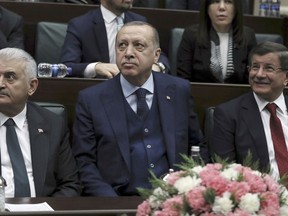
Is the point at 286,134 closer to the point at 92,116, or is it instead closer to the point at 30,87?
the point at 92,116

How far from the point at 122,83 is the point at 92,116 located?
169 millimetres

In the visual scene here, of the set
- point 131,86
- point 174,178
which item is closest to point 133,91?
point 131,86

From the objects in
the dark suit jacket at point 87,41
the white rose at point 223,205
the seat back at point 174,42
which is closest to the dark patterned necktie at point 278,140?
the dark suit jacket at point 87,41

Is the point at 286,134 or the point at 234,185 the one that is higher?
the point at 234,185

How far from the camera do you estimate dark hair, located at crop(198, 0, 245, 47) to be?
3834mm

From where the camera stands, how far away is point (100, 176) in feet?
9.36

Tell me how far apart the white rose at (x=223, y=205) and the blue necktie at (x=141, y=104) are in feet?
4.67

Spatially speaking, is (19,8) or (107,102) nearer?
(107,102)

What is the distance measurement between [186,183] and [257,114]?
61.1 inches

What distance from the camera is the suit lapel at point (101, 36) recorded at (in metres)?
3.68

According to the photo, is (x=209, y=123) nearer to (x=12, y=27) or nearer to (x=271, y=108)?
(x=271, y=108)

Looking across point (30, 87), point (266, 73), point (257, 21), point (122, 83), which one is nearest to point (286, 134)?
point (266, 73)

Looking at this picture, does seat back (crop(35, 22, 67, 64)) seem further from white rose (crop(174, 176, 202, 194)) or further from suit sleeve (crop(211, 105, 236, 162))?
white rose (crop(174, 176, 202, 194))

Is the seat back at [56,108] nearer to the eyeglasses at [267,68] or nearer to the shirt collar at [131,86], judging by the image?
the shirt collar at [131,86]
